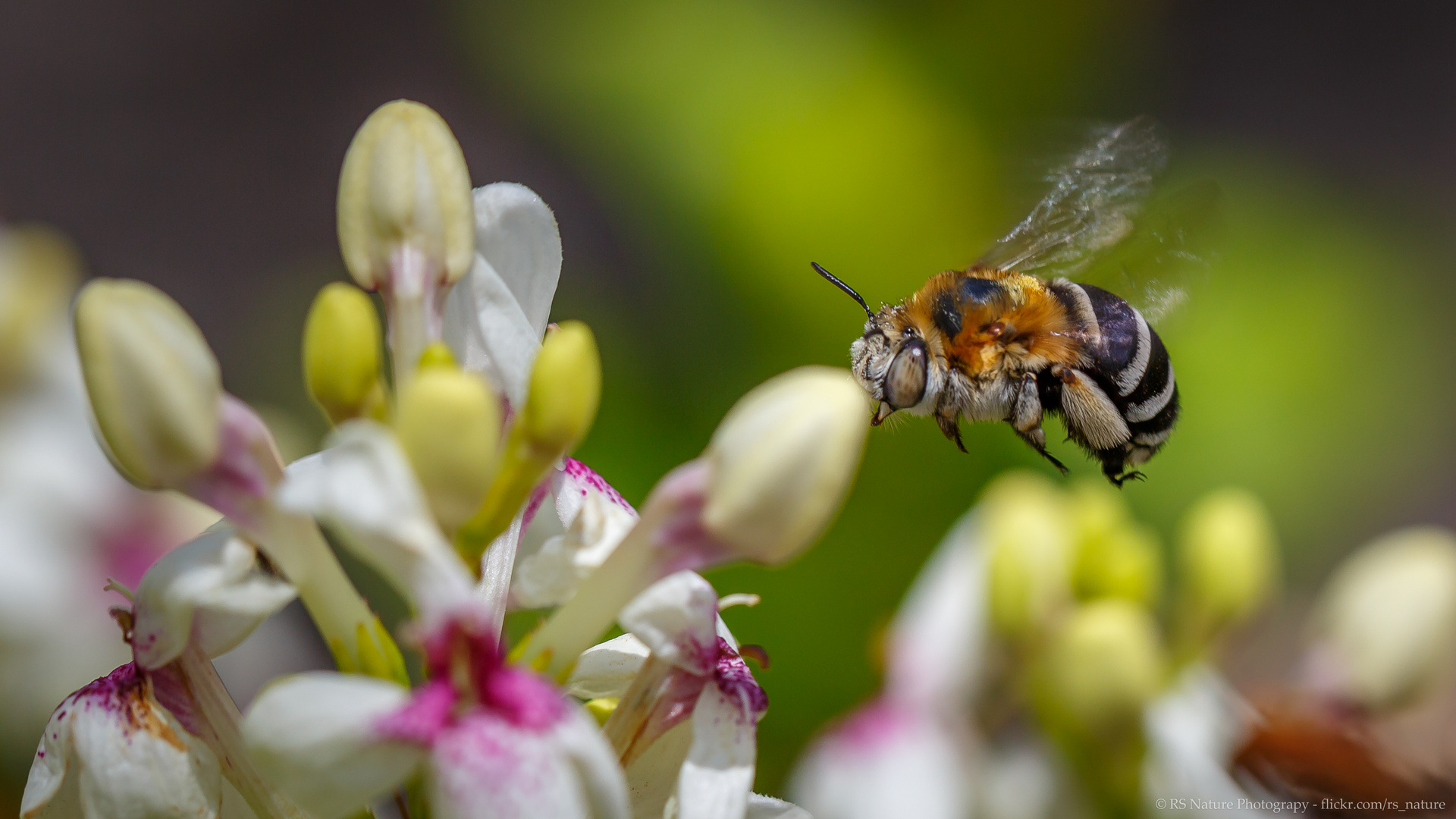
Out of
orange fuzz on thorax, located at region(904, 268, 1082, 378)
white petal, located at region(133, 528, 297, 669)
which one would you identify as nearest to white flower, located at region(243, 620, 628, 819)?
white petal, located at region(133, 528, 297, 669)

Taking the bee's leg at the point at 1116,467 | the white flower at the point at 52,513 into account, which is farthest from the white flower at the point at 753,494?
the white flower at the point at 52,513

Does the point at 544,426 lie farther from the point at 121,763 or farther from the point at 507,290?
the point at 121,763

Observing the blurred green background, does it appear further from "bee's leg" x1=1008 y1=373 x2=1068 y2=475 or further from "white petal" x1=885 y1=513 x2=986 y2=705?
"white petal" x1=885 y1=513 x2=986 y2=705

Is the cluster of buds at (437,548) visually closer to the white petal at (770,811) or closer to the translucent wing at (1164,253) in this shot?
the white petal at (770,811)

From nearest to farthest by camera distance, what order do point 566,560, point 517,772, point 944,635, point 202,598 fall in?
point 517,772, point 202,598, point 566,560, point 944,635

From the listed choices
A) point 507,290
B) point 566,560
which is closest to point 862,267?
point 507,290

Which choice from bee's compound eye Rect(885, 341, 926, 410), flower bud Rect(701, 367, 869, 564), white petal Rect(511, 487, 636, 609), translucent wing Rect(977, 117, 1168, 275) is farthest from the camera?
translucent wing Rect(977, 117, 1168, 275)
